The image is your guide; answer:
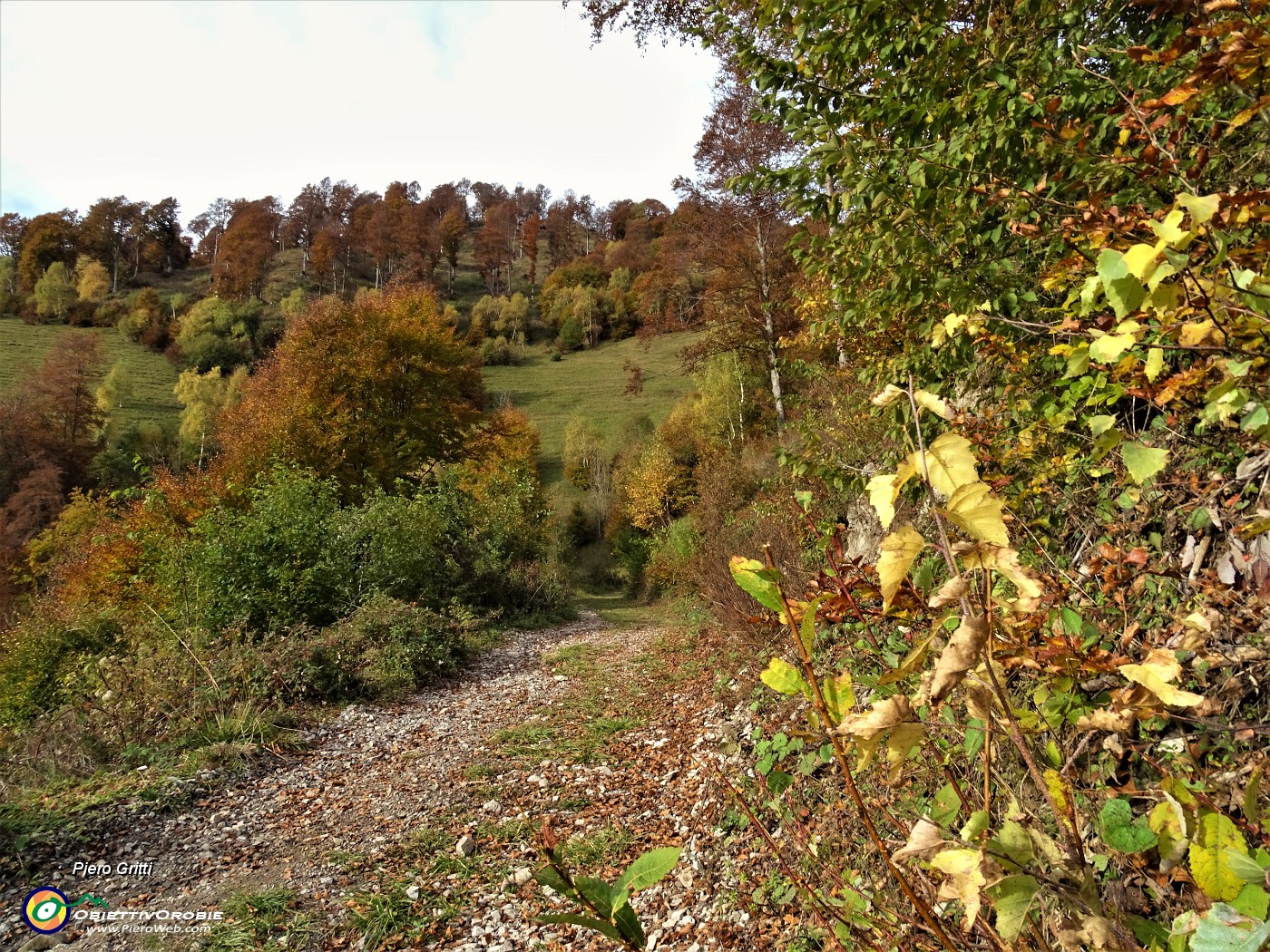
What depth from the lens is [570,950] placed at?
2977 mm

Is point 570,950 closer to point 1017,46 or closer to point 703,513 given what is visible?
point 1017,46

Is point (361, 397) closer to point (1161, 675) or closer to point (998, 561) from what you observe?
point (998, 561)

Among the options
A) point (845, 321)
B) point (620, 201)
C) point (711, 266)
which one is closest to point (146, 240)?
point (620, 201)

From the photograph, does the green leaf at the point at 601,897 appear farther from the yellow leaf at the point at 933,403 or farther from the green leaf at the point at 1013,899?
the yellow leaf at the point at 933,403

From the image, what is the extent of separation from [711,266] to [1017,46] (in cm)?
1189

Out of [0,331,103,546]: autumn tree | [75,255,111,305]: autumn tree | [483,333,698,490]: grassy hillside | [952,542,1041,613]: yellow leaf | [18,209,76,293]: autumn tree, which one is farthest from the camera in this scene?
[18,209,76,293]: autumn tree

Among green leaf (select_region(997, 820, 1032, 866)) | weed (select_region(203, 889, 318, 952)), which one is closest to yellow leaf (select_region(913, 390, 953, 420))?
green leaf (select_region(997, 820, 1032, 866))

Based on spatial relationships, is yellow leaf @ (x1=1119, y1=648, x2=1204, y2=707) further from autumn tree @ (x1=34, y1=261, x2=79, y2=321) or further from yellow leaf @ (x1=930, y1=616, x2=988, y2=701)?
autumn tree @ (x1=34, y1=261, x2=79, y2=321)

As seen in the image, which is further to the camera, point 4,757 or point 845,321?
point 4,757

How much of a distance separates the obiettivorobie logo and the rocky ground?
6 centimetres

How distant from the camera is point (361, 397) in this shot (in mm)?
15711

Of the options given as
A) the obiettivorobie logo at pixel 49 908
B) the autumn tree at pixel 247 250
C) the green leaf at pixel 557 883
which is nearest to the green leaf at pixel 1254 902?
the green leaf at pixel 557 883

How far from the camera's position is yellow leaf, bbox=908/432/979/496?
0.73 metres

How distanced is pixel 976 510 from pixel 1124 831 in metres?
0.45
